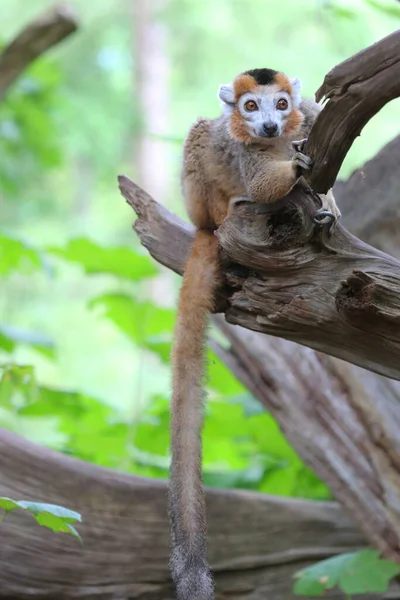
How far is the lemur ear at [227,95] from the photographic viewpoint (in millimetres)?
3068

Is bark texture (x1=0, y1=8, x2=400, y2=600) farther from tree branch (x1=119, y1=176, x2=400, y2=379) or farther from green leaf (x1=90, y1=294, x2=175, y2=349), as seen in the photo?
green leaf (x1=90, y1=294, x2=175, y2=349)

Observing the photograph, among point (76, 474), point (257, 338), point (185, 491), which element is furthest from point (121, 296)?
point (185, 491)

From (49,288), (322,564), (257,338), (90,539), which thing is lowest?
(322,564)

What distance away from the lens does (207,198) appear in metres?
3.21

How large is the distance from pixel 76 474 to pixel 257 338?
3.60ft

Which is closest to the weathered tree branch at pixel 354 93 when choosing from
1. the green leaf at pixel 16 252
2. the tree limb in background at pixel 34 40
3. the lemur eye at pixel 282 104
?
the lemur eye at pixel 282 104

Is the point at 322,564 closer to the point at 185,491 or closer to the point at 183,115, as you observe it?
the point at 185,491

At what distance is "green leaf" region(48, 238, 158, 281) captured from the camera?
13.8 feet

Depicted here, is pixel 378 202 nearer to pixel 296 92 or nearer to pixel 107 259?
pixel 296 92

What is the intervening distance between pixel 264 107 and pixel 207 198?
18.6 inches

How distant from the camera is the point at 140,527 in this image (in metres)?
3.43

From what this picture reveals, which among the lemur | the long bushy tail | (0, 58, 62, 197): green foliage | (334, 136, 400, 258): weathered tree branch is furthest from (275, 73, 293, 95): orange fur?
(0, 58, 62, 197): green foliage

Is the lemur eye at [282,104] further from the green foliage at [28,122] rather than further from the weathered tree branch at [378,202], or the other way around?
the green foliage at [28,122]

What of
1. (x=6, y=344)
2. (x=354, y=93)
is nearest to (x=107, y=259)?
(x=6, y=344)
